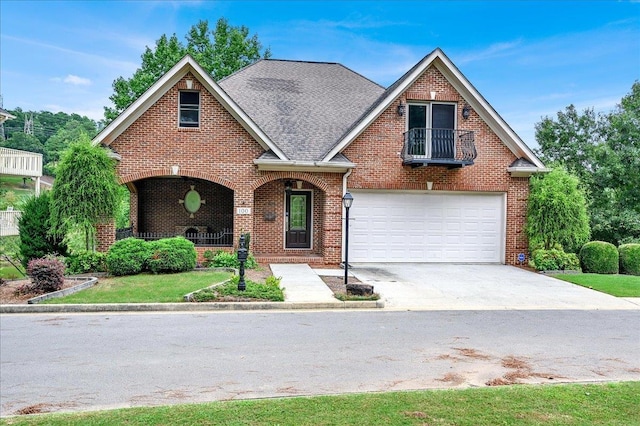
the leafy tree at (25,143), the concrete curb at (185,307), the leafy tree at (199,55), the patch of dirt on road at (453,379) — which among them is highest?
the leafy tree at (199,55)

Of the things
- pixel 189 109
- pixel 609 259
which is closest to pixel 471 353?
pixel 609 259

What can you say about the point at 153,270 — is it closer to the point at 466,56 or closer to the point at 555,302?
the point at 555,302

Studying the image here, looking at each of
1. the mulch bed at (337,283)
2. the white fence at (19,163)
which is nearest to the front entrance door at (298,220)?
the mulch bed at (337,283)

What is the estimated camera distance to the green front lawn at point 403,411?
13.4ft

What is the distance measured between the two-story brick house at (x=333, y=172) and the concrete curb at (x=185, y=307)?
5.58m

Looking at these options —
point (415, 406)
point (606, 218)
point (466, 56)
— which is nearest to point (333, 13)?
point (466, 56)

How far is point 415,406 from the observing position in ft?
14.6

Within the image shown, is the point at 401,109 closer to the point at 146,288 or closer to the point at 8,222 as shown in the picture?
the point at 146,288

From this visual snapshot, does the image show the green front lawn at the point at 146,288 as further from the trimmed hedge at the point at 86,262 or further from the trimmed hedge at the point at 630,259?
the trimmed hedge at the point at 630,259

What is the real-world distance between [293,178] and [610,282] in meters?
9.96

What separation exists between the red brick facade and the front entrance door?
0.82 ft

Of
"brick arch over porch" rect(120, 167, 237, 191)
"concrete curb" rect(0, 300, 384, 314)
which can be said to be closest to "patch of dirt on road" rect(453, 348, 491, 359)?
"concrete curb" rect(0, 300, 384, 314)

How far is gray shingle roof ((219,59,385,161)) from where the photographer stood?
16984 mm

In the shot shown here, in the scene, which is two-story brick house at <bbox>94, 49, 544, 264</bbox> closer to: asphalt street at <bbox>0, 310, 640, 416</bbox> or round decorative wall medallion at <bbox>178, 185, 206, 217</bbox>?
round decorative wall medallion at <bbox>178, 185, 206, 217</bbox>
